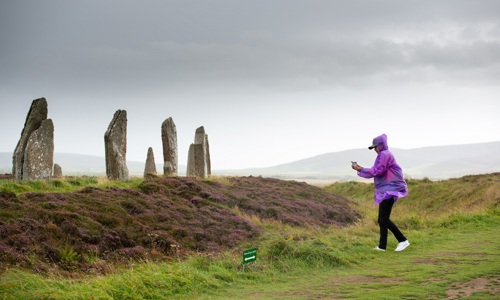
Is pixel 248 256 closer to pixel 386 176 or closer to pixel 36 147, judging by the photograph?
pixel 386 176

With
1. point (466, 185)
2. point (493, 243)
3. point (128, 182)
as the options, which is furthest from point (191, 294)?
point (466, 185)

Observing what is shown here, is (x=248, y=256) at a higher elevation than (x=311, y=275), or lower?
higher

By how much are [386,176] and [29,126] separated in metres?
17.6

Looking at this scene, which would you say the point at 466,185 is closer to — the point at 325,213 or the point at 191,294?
the point at 325,213

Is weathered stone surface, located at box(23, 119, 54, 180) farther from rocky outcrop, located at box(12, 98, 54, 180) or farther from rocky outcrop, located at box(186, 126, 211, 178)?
rocky outcrop, located at box(186, 126, 211, 178)

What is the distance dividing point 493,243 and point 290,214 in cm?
1023

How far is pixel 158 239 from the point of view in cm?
1479

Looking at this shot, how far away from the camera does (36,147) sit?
72.8ft

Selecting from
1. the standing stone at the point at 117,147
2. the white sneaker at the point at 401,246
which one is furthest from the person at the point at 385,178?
the standing stone at the point at 117,147

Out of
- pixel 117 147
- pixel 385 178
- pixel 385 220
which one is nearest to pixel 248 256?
pixel 385 220

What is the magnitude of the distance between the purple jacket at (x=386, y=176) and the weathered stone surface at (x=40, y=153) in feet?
50.2

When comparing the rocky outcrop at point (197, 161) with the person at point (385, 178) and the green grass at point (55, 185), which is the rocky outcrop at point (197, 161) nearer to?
the green grass at point (55, 185)

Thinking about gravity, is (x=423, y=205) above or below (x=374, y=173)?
below

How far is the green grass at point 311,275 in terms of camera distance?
862 centimetres
